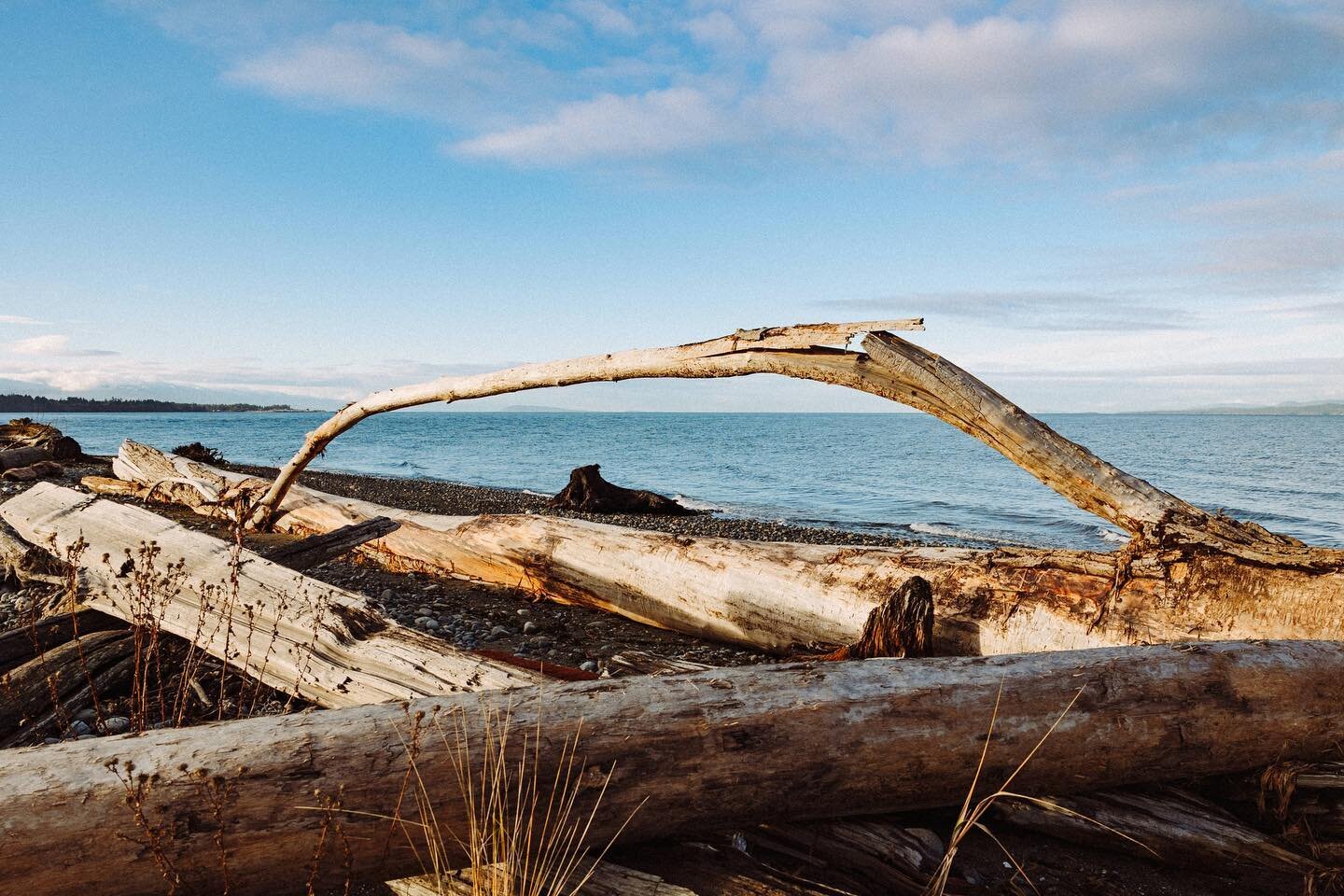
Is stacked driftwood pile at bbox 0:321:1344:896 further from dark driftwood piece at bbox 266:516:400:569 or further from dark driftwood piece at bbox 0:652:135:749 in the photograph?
dark driftwood piece at bbox 266:516:400:569

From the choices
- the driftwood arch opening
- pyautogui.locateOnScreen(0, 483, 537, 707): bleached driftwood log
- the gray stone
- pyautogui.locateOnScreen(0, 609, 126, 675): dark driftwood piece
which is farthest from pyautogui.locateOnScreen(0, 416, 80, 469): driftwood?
the driftwood arch opening

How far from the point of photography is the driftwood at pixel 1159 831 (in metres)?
2.90

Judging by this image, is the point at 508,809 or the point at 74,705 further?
the point at 74,705

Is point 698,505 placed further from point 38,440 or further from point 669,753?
point 669,753

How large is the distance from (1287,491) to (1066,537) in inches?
567

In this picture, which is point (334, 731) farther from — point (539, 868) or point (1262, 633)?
point (1262, 633)

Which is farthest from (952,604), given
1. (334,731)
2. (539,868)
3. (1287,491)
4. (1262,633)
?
(1287,491)

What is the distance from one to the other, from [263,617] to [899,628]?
369 cm

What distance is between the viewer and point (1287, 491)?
23.8 meters

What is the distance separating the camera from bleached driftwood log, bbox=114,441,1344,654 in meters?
4.01

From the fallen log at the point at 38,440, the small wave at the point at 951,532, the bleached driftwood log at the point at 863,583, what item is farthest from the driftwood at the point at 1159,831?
the fallen log at the point at 38,440

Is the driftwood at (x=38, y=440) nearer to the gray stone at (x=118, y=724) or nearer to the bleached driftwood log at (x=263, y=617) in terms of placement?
the bleached driftwood log at (x=263, y=617)

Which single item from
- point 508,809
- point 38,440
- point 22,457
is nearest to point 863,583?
point 508,809

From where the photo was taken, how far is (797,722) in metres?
2.67
